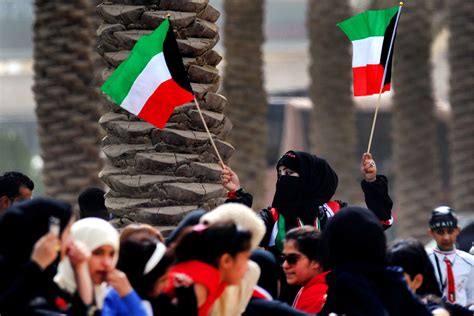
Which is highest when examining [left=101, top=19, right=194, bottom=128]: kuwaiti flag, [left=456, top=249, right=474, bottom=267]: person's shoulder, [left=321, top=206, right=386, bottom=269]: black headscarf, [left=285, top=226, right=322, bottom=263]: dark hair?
[left=101, top=19, right=194, bottom=128]: kuwaiti flag

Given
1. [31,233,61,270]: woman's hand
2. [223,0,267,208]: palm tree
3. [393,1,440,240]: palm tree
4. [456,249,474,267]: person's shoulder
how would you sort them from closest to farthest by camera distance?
[31,233,61,270]: woman's hand → [456,249,474,267]: person's shoulder → [223,0,267,208]: palm tree → [393,1,440,240]: palm tree

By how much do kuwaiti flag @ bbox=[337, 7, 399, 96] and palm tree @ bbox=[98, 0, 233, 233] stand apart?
36.9 inches

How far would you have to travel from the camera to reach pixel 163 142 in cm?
931

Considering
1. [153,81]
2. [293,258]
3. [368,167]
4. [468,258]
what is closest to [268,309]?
[293,258]

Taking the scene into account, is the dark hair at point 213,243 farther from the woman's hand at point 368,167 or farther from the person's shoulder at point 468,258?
the person's shoulder at point 468,258

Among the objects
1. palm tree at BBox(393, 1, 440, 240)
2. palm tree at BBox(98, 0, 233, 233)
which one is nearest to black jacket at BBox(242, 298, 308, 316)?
palm tree at BBox(98, 0, 233, 233)

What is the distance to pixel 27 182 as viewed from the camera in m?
9.58

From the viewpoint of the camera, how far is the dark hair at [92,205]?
10401 millimetres

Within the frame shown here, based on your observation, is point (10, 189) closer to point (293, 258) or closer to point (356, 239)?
point (293, 258)

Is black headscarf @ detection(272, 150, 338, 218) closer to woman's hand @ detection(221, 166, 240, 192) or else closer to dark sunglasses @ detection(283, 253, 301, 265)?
woman's hand @ detection(221, 166, 240, 192)

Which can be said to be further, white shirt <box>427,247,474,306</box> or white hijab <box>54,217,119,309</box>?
white shirt <box>427,247,474,306</box>

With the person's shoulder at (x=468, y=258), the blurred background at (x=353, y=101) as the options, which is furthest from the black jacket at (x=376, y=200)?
the blurred background at (x=353, y=101)

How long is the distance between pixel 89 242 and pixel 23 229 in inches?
13.1

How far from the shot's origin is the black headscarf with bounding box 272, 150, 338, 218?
882 cm
